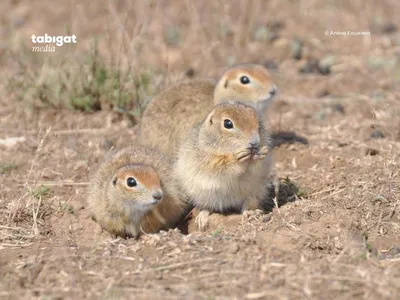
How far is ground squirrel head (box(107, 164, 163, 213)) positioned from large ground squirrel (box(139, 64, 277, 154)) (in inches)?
45.8

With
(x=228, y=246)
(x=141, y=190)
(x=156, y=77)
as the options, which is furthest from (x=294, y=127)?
(x=228, y=246)

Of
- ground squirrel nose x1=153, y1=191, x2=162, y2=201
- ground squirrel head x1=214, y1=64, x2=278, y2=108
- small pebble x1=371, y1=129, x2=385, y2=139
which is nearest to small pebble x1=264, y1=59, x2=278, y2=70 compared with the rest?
ground squirrel head x1=214, y1=64, x2=278, y2=108

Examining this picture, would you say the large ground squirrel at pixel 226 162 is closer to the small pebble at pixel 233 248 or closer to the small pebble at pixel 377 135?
the small pebble at pixel 233 248

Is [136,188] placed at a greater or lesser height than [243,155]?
lesser

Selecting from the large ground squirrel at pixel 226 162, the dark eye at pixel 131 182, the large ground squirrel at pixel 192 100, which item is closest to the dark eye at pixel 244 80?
the large ground squirrel at pixel 192 100

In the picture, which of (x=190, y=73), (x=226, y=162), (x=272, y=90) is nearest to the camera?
(x=226, y=162)

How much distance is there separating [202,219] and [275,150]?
1757 millimetres

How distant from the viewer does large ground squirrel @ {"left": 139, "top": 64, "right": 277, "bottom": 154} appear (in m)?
7.29

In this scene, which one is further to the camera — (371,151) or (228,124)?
(371,151)

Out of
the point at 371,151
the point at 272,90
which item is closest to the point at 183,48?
the point at 272,90

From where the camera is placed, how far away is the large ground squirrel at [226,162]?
574cm

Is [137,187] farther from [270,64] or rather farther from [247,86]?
[270,64]

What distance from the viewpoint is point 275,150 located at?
7.68 meters

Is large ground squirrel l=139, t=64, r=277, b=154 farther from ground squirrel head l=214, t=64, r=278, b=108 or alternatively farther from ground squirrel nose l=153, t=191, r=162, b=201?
ground squirrel nose l=153, t=191, r=162, b=201
